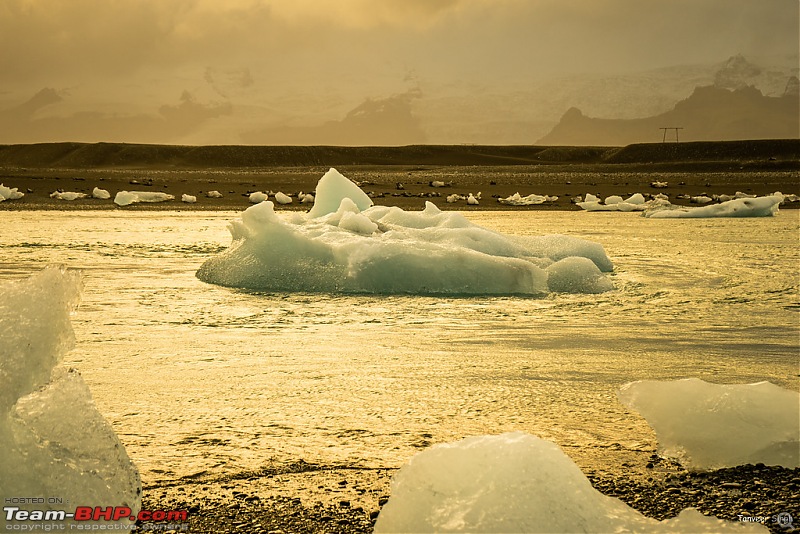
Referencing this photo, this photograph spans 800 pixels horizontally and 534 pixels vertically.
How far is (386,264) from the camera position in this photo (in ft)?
23.2

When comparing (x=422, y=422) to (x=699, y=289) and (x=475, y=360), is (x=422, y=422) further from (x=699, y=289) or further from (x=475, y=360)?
(x=699, y=289)

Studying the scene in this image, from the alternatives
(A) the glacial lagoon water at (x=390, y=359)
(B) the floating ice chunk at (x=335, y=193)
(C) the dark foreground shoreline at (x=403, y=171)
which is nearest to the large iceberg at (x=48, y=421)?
(A) the glacial lagoon water at (x=390, y=359)

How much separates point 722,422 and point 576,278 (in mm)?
4095

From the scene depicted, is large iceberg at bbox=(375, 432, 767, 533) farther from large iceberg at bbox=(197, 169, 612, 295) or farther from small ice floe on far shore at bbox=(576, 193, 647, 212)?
small ice floe on far shore at bbox=(576, 193, 647, 212)

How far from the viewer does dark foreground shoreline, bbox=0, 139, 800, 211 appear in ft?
78.5

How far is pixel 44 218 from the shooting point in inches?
606

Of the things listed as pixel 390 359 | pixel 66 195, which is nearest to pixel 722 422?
pixel 390 359

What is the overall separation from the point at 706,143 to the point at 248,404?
59546 mm

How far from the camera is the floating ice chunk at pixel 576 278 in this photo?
283 inches

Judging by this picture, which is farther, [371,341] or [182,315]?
[182,315]

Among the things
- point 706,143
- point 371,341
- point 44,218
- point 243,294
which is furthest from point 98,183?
point 706,143

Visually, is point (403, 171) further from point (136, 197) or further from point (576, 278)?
point (576, 278)

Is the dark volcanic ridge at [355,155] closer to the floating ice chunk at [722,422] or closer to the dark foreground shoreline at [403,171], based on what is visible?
the dark foreground shoreline at [403,171]

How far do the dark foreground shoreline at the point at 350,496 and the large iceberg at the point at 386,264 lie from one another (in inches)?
158
